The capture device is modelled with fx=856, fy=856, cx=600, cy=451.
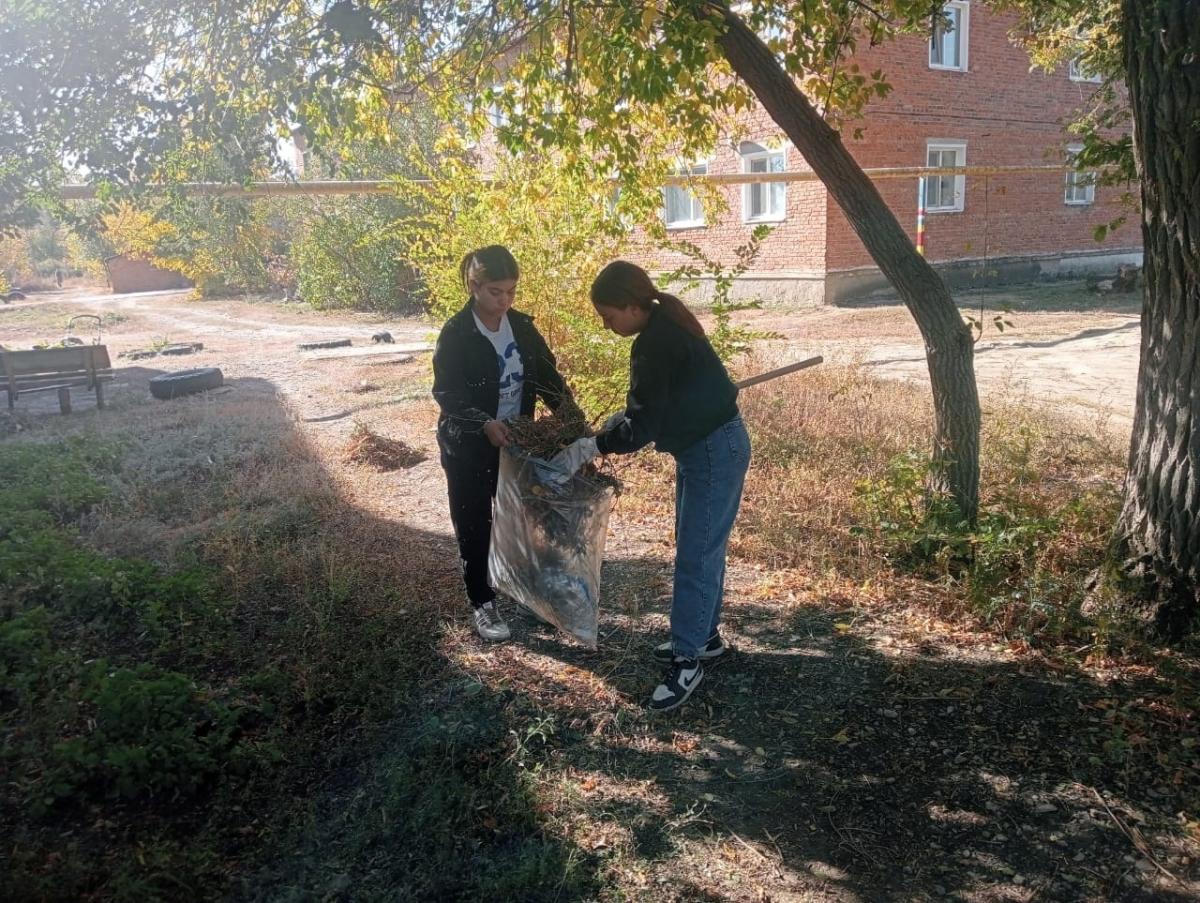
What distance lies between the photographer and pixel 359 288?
23609 mm

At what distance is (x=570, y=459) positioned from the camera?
134 inches

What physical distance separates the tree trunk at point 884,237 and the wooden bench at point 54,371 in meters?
9.26

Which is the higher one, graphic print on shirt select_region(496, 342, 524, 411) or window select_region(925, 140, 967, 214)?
window select_region(925, 140, 967, 214)

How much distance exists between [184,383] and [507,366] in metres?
8.96

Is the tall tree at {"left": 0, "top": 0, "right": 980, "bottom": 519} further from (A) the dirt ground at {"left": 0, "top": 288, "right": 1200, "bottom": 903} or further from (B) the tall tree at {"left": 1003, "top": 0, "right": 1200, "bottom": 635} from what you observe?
(A) the dirt ground at {"left": 0, "top": 288, "right": 1200, "bottom": 903}

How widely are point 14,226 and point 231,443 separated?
13.0ft

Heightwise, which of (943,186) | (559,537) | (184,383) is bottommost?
(184,383)

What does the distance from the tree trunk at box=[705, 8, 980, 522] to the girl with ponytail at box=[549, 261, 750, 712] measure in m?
1.47

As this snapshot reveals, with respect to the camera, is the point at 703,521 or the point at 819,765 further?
the point at 703,521

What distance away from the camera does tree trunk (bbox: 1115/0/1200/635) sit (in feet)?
9.80

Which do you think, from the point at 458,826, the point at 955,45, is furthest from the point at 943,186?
the point at 458,826

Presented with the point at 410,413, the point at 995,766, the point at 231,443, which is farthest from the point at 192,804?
the point at 410,413

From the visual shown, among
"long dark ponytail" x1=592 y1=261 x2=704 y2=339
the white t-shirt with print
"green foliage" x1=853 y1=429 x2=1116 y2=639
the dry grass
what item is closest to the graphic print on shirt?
the white t-shirt with print

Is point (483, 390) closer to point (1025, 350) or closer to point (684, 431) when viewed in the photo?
point (684, 431)
